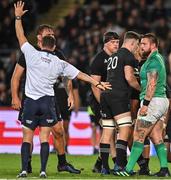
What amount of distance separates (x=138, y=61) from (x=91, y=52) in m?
9.30

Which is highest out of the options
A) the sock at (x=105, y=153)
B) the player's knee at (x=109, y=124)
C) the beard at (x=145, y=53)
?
the beard at (x=145, y=53)

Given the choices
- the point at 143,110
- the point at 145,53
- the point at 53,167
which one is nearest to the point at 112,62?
the point at 145,53

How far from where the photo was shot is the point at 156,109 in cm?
1388

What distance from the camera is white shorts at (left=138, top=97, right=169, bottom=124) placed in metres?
13.8

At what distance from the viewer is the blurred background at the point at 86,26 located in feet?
79.0

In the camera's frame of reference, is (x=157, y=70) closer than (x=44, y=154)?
No

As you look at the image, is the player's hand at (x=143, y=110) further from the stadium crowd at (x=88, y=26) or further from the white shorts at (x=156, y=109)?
the stadium crowd at (x=88, y=26)

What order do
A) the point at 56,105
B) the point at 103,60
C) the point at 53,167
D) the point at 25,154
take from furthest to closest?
the point at 53,167 → the point at 103,60 → the point at 56,105 → the point at 25,154

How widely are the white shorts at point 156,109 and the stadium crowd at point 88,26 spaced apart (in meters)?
8.96

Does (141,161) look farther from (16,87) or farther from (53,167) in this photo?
(16,87)

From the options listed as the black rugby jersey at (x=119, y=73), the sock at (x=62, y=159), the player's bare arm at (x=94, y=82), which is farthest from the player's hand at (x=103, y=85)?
the sock at (x=62, y=159)

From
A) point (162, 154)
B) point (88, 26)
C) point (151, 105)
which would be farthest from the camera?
point (88, 26)

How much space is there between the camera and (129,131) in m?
14.2

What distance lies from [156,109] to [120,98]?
0.63 metres
